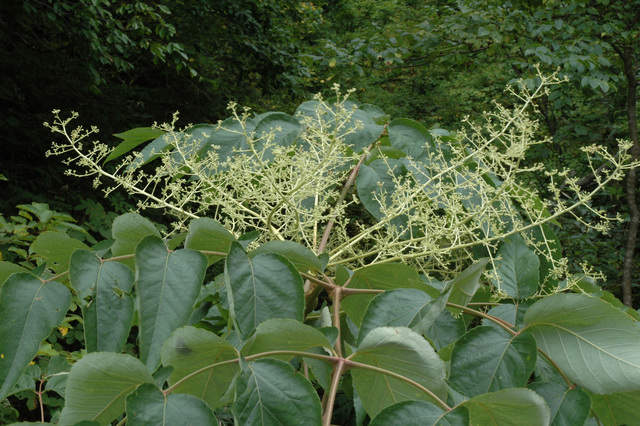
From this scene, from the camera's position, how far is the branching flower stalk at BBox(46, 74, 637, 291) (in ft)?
2.64

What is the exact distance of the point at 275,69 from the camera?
22.3ft

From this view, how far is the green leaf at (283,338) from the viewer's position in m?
0.54

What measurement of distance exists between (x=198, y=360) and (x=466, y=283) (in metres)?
0.34

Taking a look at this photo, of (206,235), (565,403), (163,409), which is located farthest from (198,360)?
(565,403)

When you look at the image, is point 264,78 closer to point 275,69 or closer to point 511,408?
point 275,69

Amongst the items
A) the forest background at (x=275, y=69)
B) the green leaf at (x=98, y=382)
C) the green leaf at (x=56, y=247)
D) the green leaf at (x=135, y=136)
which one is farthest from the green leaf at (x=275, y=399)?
the forest background at (x=275, y=69)

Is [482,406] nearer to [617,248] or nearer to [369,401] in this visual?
[369,401]

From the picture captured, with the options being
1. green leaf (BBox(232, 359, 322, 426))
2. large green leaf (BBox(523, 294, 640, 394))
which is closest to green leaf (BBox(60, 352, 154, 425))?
green leaf (BBox(232, 359, 322, 426))

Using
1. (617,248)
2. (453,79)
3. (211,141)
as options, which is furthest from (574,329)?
(453,79)

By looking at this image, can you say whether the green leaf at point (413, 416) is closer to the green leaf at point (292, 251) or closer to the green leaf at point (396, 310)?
the green leaf at point (396, 310)

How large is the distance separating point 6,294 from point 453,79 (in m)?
8.02

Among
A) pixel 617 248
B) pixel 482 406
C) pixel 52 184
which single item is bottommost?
pixel 617 248

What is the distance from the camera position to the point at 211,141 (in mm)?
1049

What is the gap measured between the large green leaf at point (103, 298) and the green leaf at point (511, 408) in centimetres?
38
